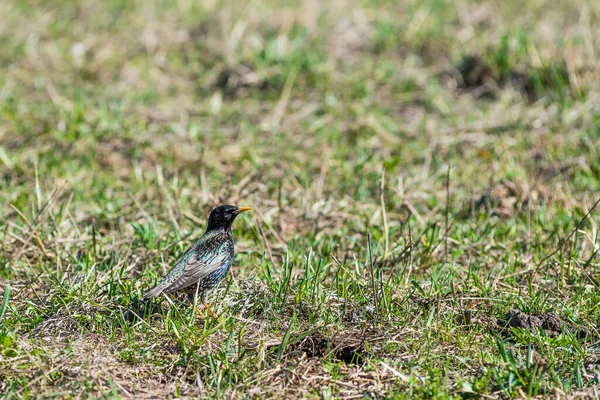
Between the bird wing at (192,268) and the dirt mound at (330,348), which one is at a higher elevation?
the bird wing at (192,268)

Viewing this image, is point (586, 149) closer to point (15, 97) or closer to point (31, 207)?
point (31, 207)

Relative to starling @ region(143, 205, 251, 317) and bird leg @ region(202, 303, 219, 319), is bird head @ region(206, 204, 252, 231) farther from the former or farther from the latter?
bird leg @ region(202, 303, 219, 319)

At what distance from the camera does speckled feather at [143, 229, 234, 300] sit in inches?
189

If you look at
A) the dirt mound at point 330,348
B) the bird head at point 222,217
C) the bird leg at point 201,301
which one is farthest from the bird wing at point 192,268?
the dirt mound at point 330,348

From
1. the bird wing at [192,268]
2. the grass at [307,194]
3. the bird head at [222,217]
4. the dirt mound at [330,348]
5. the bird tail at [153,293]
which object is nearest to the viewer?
the grass at [307,194]

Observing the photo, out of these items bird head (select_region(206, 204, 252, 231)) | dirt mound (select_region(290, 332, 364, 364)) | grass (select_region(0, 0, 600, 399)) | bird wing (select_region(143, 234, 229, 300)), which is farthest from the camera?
bird head (select_region(206, 204, 252, 231))

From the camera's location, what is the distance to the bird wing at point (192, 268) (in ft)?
15.7

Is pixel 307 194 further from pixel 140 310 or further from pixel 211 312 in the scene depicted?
pixel 140 310

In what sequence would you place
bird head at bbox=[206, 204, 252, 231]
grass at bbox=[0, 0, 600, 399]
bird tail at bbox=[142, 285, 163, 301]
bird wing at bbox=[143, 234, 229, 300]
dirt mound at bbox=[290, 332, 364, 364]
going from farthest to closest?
bird head at bbox=[206, 204, 252, 231], bird wing at bbox=[143, 234, 229, 300], bird tail at bbox=[142, 285, 163, 301], dirt mound at bbox=[290, 332, 364, 364], grass at bbox=[0, 0, 600, 399]

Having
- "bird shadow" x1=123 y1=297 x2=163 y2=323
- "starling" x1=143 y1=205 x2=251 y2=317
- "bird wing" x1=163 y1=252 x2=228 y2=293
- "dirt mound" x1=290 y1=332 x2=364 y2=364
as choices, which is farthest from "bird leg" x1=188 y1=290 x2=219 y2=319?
"dirt mound" x1=290 y1=332 x2=364 y2=364

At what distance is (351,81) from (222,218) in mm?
3804

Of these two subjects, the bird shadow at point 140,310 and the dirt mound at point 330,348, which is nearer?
the dirt mound at point 330,348

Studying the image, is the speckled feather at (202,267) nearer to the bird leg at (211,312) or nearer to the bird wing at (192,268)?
the bird wing at (192,268)

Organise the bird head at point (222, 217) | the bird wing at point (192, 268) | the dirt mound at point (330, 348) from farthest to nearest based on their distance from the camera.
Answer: the bird head at point (222, 217)
the bird wing at point (192, 268)
the dirt mound at point (330, 348)
